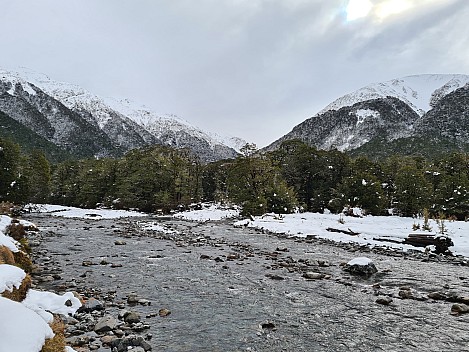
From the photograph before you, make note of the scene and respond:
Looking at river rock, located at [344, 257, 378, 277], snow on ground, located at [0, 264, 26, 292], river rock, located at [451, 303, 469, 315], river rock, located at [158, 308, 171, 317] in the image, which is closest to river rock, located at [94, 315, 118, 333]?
river rock, located at [158, 308, 171, 317]

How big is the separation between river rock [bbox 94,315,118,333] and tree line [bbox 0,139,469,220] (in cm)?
3353

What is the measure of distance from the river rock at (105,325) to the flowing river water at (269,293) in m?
0.87

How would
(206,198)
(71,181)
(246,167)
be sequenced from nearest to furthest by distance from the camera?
(246,167) → (71,181) → (206,198)

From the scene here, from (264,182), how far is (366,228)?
20.9 metres

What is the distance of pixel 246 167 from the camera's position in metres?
45.8

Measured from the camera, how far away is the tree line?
36.4 metres

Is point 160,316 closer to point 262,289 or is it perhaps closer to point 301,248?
point 262,289

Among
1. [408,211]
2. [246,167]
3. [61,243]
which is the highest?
[246,167]

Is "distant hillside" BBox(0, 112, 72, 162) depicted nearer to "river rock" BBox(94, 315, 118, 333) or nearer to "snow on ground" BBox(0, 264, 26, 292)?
"snow on ground" BBox(0, 264, 26, 292)

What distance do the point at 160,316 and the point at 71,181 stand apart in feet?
231

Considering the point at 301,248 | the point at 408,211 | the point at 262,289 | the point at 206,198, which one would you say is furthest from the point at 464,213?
the point at 206,198

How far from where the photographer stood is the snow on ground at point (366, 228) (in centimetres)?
2109

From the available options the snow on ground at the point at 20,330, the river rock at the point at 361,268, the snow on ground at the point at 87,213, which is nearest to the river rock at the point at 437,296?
the river rock at the point at 361,268

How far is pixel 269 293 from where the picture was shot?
1129cm
